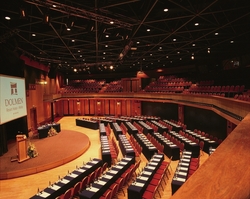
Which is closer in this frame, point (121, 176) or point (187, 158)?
point (121, 176)

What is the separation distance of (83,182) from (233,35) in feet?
39.3

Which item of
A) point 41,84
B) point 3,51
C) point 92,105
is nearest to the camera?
point 3,51

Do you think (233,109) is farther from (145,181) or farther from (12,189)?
(12,189)

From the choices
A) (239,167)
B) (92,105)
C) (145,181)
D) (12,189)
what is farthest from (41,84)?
(239,167)

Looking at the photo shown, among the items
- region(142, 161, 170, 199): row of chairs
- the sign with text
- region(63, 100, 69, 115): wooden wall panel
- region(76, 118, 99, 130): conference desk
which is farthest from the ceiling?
region(63, 100, 69, 115): wooden wall panel

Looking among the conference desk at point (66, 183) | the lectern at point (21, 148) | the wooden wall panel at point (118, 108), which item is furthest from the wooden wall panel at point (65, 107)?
the conference desk at point (66, 183)

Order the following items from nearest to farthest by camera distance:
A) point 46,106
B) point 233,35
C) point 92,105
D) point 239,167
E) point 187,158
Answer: point 239,167, point 187,158, point 233,35, point 46,106, point 92,105

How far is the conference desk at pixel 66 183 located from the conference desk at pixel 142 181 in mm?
2141

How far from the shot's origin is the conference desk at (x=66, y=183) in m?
5.82

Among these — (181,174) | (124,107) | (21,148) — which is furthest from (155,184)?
(124,107)

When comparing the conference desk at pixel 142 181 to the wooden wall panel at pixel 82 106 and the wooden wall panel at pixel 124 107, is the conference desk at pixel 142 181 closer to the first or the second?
the wooden wall panel at pixel 124 107

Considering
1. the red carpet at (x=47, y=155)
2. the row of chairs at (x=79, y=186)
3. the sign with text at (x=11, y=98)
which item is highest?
the sign with text at (x=11, y=98)

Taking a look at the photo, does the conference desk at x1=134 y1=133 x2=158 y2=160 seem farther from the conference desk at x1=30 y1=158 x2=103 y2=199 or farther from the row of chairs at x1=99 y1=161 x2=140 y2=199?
the conference desk at x1=30 y1=158 x2=103 y2=199

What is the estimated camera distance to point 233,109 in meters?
8.53
